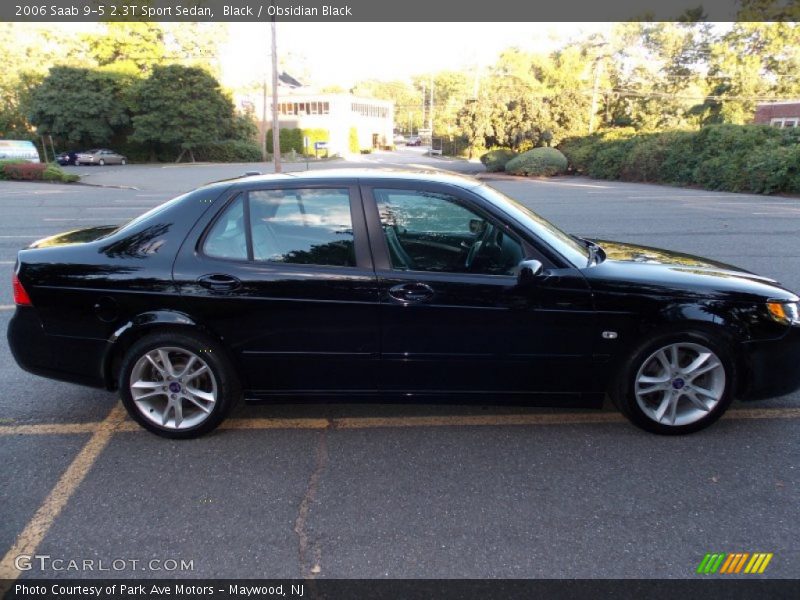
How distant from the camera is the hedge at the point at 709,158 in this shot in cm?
2062

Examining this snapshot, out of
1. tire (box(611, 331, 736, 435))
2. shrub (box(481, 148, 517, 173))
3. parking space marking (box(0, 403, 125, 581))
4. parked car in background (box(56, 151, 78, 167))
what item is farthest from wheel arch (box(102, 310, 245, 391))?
parked car in background (box(56, 151, 78, 167))

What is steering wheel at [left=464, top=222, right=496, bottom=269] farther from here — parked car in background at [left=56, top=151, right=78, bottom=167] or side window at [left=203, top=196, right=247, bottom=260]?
parked car in background at [left=56, top=151, right=78, bottom=167]

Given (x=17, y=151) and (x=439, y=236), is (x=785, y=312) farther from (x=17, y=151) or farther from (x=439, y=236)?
(x=17, y=151)

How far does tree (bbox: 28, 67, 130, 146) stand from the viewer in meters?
46.3

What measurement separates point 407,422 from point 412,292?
925 millimetres

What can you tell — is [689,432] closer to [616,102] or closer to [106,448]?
[106,448]

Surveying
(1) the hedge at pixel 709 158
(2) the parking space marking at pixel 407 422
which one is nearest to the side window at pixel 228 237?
(2) the parking space marking at pixel 407 422

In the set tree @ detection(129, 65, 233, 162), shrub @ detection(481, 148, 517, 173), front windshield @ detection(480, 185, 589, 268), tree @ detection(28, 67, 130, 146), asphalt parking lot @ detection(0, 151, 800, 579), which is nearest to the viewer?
asphalt parking lot @ detection(0, 151, 800, 579)

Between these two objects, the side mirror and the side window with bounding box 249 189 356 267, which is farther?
the side window with bounding box 249 189 356 267

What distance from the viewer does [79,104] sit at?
46.7 metres

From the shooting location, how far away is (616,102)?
162 feet

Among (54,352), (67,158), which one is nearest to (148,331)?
(54,352)
